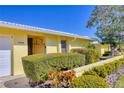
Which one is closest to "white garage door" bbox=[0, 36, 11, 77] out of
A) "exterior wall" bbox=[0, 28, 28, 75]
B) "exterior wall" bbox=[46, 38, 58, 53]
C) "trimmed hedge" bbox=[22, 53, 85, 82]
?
"exterior wall" bbox=[0, 28, 28, 75]

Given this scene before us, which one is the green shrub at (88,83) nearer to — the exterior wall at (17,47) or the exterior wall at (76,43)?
the exterior wall at (17,47)

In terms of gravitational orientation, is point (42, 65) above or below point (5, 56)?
below

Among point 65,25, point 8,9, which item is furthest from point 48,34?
point 8,9

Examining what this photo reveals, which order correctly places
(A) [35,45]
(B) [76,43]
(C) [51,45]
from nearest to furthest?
(C) [51,45]
(A) [35,45]
(B) [76,43]

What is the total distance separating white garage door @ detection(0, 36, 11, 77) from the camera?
10.0 metres

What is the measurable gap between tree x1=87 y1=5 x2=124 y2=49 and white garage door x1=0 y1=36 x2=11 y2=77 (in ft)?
39.7

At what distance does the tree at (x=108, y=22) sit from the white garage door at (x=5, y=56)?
39.7ft

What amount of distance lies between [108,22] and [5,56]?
13.6m

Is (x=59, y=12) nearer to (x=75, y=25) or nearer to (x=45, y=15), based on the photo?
(x=45, y=15)

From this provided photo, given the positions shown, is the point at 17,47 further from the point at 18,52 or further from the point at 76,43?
the point at 76,43

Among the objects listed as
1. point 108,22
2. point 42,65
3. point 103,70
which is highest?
point 108,22

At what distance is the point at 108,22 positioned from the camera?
2067 cm

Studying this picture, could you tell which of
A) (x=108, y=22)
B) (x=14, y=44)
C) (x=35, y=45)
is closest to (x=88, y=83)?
(x=14, y=44)

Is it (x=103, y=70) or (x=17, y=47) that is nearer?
(x=103, y=70)
